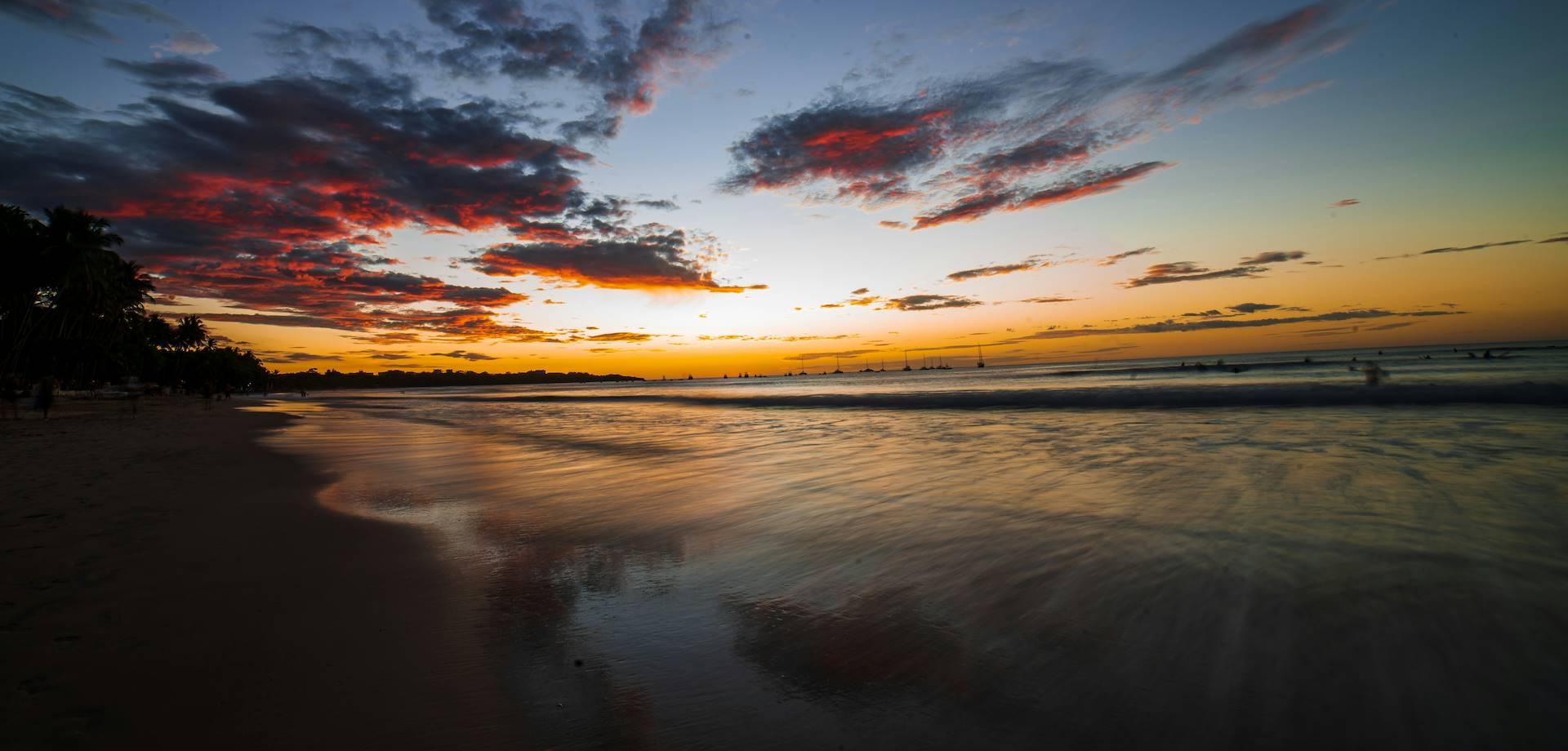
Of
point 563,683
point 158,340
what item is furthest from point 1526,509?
→ point 158,340

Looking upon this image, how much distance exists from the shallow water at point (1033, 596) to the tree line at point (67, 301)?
178 ft

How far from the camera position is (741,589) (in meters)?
4.99

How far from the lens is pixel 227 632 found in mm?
4090

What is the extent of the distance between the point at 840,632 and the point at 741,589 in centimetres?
120

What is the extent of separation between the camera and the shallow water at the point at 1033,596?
297 centimetres

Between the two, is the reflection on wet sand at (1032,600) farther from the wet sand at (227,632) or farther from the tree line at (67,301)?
the tree line at (67,301)

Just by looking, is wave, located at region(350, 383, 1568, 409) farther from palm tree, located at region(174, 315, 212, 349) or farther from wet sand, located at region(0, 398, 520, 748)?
palm tree, located at region(174, 315, 212, 349)

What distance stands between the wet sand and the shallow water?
40 cm

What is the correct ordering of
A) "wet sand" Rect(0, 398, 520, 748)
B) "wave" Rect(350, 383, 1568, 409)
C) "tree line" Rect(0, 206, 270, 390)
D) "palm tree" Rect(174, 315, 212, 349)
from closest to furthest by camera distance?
"wet sand" Rect(0, 398, 520, 748), "wave" Rect(350, 383, 1568, 409), "tree line" Rect(0, 206, 270, 390), "palm tree" Rect(174, 315, 212, 349)

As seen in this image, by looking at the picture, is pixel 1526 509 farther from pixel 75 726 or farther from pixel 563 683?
pixel 75 726

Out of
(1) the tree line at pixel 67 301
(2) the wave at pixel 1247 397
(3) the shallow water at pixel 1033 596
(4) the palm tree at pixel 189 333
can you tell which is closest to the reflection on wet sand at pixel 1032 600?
(3) the shallow water at pixel 1033 596

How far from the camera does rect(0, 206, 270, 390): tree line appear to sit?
46531 mm

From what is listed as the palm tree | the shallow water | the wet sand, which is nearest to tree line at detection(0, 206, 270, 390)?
the palm tree

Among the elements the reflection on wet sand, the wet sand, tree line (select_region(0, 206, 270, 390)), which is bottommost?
the reflection on wet sand
